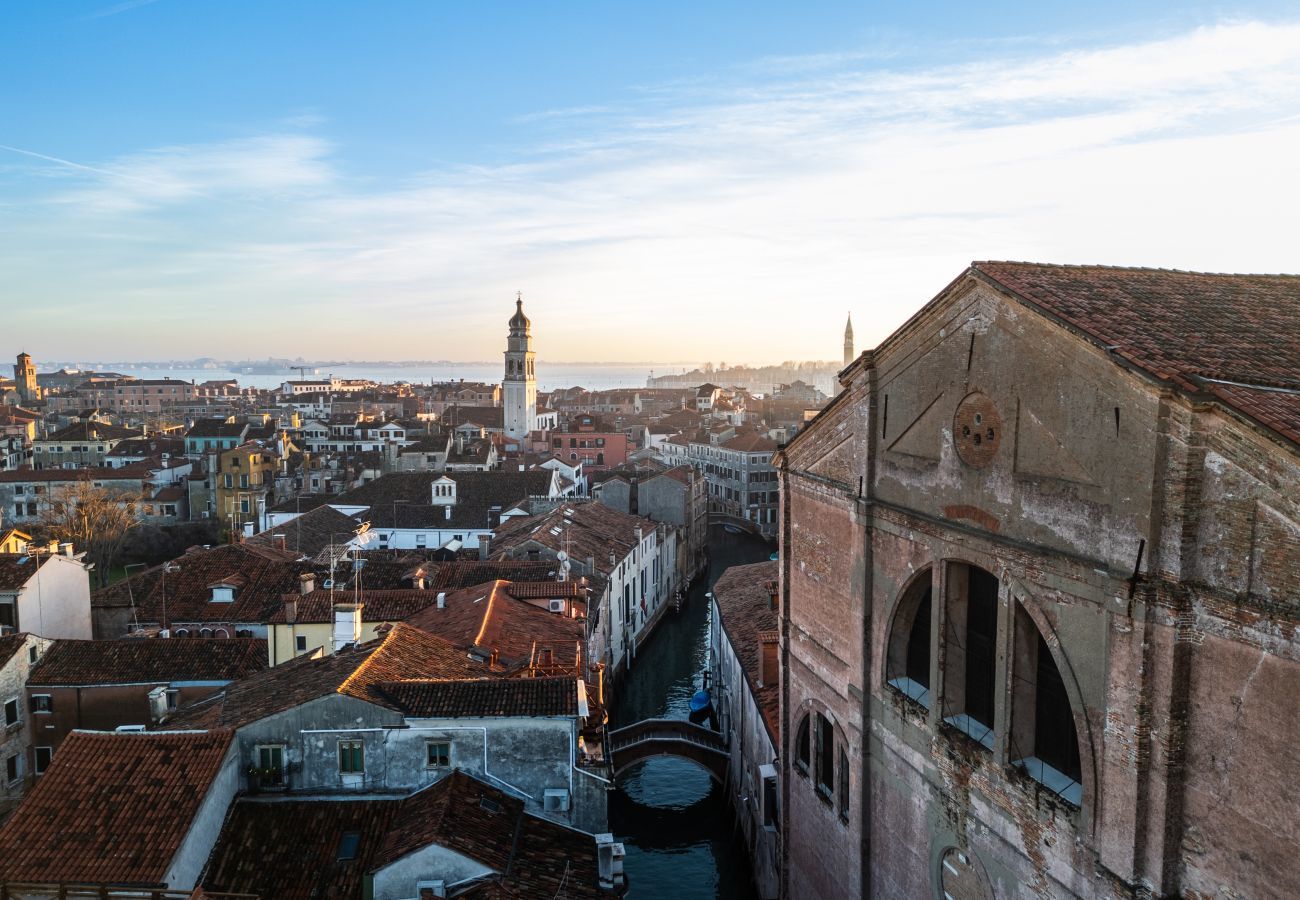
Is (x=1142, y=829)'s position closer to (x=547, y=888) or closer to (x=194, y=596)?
(x=547, y=888)

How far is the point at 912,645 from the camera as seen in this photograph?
485 inches

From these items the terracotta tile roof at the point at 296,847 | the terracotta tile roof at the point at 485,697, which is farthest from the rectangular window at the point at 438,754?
the terracotta tile roof at the point at 296,847

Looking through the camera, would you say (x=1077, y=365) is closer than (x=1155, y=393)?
No

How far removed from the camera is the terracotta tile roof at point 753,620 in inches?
752

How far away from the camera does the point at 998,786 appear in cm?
1010

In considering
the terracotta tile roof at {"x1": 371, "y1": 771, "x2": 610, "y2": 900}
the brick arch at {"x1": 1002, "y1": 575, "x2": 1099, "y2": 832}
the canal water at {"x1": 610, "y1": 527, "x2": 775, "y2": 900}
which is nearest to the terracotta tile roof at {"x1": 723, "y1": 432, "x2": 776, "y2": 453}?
the canal water at {"x1": 610, "y1": 527, "x2": 775, "y2": 900}

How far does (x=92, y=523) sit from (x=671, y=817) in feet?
118

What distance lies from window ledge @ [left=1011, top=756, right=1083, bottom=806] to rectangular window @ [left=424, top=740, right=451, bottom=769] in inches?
321

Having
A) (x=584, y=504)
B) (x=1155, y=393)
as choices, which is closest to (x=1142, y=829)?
(x=1155, y=393)

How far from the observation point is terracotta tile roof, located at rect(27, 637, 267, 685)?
826 inches

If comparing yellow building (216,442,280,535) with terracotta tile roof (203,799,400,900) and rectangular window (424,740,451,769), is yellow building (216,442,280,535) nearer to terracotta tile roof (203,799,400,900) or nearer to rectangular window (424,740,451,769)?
terracotta tile roof (203,799,400,900)

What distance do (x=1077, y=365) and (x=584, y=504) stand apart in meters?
33.2

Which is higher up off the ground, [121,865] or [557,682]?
[557,682]

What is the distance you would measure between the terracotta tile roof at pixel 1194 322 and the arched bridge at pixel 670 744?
15.9 m
